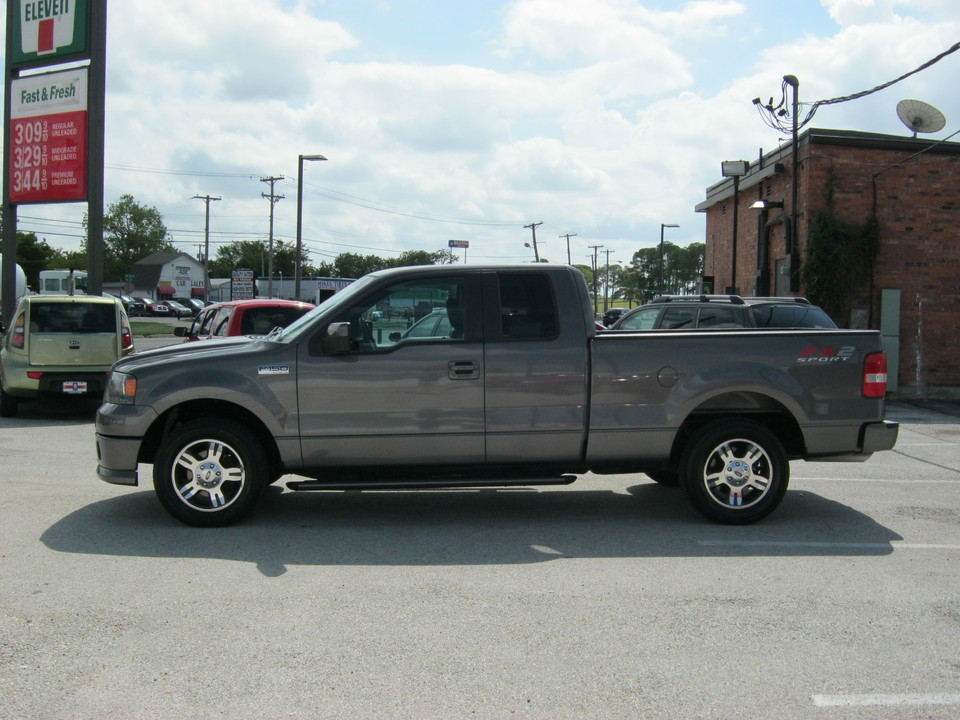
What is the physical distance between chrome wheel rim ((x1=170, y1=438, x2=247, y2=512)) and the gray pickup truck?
0.03 ft

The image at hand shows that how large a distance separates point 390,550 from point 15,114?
18.8 m

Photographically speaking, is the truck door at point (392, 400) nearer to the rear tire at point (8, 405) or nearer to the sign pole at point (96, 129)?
the rear tire at point (8, 405)

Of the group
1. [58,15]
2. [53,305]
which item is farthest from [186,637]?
[58,15]

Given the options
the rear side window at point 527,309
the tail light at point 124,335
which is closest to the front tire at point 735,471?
the rear side window at point 527,309

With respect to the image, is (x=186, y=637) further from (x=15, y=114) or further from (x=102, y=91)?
(x=15, y=114)

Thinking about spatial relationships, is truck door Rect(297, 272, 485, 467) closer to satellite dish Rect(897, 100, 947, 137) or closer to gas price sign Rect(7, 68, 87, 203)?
gas price sign Rect(7, 68, 87, 203)

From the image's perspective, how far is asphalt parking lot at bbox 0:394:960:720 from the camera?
12.6ft

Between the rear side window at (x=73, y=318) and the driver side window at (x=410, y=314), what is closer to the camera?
the driver side window at (x=410, y=314)

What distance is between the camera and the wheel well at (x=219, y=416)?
21.8 ft

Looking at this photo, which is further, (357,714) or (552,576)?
(552,576)

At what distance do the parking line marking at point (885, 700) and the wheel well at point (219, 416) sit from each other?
409 cm

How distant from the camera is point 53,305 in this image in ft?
44.0

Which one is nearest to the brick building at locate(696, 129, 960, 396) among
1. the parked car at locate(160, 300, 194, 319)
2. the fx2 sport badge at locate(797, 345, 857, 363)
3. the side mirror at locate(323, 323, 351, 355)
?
the fx2 sport badge at locate(797, 345, 857, 363)

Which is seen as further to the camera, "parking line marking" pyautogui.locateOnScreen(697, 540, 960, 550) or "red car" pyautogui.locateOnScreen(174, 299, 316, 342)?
"red car" pyautogui.locateOnScreen(174, 299, 316, 342)
